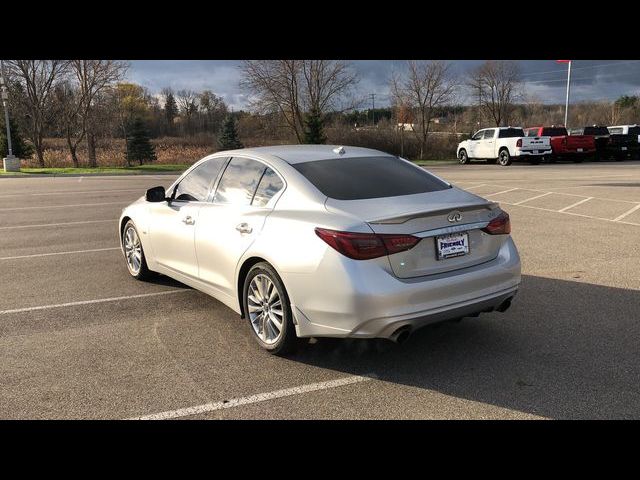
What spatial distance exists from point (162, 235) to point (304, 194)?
2131 mm

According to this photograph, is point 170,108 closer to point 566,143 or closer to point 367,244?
point 566,143

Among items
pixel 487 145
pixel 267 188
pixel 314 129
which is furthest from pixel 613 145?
pixel 267 188

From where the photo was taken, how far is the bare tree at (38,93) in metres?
39.6

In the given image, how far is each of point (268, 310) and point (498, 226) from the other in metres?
1.91

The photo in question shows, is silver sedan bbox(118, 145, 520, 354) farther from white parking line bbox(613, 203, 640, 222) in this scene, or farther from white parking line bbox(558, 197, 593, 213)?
white parking line bbox(558, 197, 593, 213)

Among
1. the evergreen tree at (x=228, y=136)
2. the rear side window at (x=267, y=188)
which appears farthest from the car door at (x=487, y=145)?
the rear side window at (x=267, y=188)

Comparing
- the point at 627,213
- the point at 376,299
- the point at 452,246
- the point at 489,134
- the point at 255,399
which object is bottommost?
the point at 255,399

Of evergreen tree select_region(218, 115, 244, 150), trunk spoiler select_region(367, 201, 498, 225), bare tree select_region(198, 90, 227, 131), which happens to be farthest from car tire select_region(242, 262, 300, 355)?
bare tree select_region(198, 90, 227, 131)

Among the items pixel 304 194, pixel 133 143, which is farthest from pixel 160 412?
pixel 133 143

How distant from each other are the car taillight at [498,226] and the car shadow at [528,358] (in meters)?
0.91

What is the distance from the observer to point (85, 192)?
715 inches

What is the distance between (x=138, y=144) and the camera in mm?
39500

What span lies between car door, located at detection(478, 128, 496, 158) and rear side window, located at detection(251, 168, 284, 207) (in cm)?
2779
